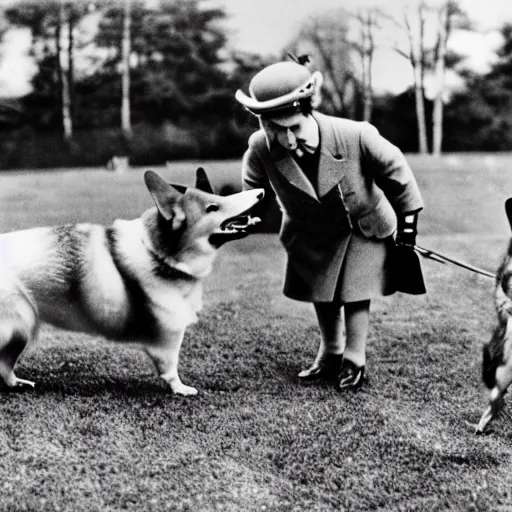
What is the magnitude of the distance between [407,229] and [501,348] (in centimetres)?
71

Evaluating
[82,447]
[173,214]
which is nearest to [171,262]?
[173,214]

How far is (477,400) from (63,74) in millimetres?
2631

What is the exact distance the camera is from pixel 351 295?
11.3ft

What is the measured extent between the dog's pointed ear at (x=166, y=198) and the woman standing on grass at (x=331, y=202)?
0.42 m

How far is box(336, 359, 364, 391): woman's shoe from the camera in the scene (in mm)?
3469

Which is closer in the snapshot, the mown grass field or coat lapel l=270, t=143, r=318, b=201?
the mown grass field

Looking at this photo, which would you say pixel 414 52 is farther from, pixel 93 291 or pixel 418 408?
pixel 93 291

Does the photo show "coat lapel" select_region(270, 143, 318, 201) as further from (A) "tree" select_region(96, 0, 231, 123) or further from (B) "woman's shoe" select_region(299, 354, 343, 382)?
(B) "woman's shoe" select_region(299, 354, 343, 382)

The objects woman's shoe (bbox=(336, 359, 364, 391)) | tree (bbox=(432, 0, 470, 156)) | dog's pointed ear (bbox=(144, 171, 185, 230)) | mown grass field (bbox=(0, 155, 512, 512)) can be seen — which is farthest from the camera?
tree (bbox=(432, 0, 470, 156))

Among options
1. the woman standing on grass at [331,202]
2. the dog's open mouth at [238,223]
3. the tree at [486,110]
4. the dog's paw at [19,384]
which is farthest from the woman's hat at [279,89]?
the dog's paw at [19,384]

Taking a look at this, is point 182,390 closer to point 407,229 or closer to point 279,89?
point 407,229

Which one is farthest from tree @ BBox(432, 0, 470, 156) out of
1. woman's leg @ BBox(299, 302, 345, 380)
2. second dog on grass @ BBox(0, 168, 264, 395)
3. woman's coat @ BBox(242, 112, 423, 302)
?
second dog on grass @ BBox(0, 168, 264, 395)

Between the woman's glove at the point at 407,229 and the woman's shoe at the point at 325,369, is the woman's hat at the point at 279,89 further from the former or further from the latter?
the woman's shoe at the point at 325,369

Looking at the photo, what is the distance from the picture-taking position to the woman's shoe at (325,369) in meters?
3.55
